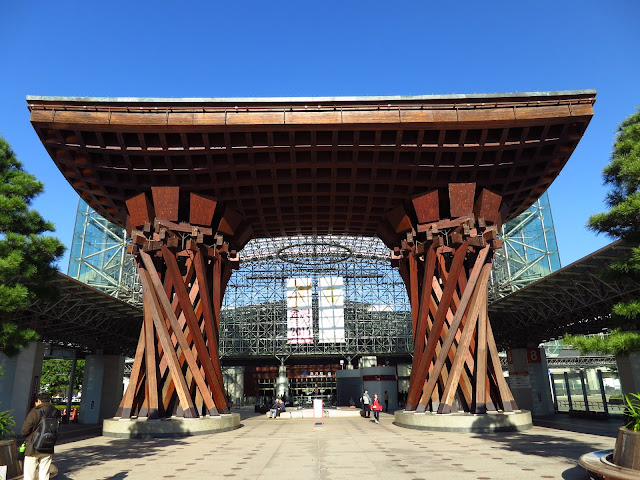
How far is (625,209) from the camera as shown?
9188 mm

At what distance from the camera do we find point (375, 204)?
2433 centimetres

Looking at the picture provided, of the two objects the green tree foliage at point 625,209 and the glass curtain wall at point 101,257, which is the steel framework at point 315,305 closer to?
the glass curtain wall at point 101,257

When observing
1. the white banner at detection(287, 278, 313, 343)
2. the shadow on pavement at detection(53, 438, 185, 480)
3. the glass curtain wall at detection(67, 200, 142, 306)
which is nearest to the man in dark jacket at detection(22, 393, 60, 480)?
the shadow on pavement at detection(53, 438, 185, 480)

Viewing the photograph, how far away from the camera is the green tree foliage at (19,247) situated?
9266 mm

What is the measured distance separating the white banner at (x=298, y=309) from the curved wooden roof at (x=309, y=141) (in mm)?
28737

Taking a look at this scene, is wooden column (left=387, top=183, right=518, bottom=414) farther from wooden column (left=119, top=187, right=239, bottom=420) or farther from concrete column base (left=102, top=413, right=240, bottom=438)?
wooden column (left=119, top=187, right=239, bottom=420)

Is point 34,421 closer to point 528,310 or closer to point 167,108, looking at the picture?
point 167,108

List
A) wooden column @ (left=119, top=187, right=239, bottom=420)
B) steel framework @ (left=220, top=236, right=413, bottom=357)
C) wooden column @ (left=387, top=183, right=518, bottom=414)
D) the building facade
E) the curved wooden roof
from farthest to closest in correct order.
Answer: steel framework @ (left=220, top=236, right=413, bottom=357) → the building facade → wooden column @ (left=119, top=187, right=239, bottom=420) → wooden column @ (left=387, top=183, right=518, bottom=414) → the curved wooden roof

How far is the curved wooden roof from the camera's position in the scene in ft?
57.8

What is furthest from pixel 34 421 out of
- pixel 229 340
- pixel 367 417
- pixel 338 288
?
pixel 229 340

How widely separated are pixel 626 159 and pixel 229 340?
5276cm

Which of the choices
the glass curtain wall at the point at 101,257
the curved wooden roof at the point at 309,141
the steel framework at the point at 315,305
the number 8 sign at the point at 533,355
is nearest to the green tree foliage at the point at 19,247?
the curved wooden roof at the point at 309,141

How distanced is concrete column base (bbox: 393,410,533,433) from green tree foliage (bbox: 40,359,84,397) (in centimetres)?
5020

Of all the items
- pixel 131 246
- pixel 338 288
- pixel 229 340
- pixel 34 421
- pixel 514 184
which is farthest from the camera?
pixel 229 340
